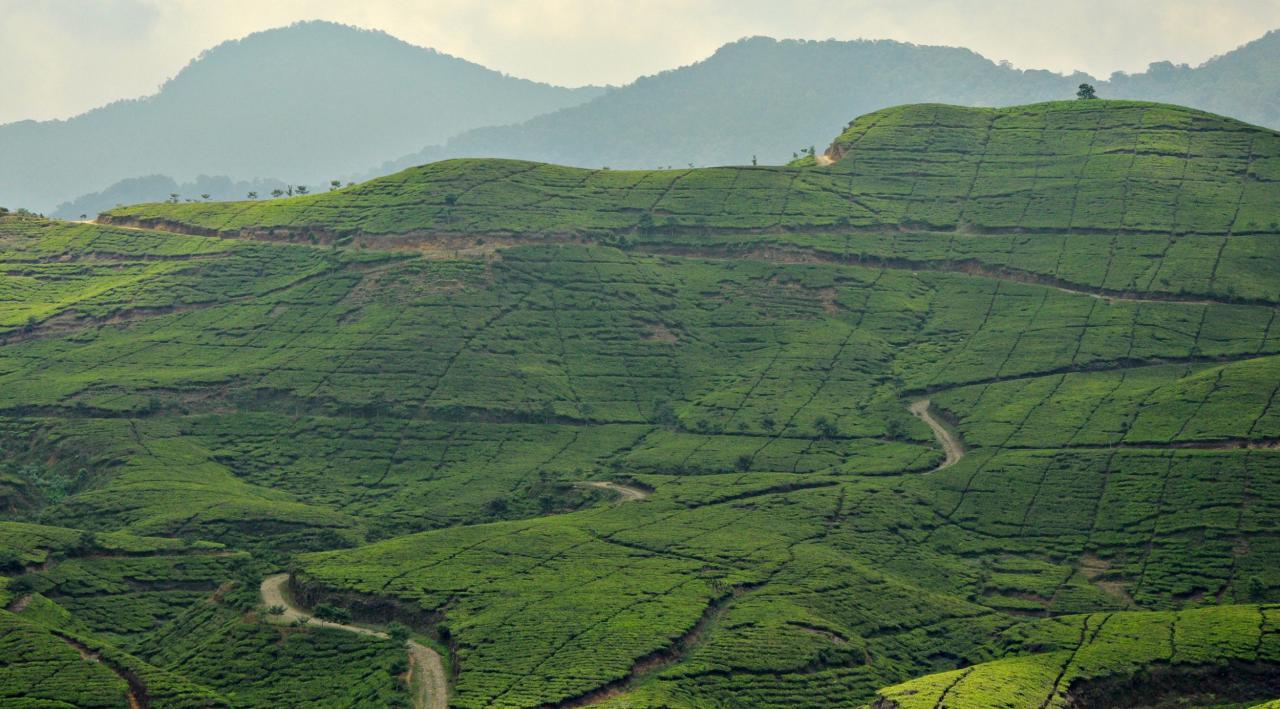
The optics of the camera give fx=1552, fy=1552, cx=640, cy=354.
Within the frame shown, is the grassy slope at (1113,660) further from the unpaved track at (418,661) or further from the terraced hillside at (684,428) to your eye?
the unpaved track at (418,661)

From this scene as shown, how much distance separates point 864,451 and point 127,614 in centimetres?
5450

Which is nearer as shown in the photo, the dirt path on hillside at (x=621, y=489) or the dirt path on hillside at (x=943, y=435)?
the dirt path on hillside at (x=621, y=489)

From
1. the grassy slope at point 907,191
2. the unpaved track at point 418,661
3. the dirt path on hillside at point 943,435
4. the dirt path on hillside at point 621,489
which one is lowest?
the unpaved track at point 418,661

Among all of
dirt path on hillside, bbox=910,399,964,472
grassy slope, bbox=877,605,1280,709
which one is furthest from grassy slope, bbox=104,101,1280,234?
grassy slope, bbox=877,605,1280,709

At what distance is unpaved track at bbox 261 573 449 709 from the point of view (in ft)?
249

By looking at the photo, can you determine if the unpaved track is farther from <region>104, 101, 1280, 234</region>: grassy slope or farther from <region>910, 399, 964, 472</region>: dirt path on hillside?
<region>104, 101, 1280, 234</region>: grassy slope

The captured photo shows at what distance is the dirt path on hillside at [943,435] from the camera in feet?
378

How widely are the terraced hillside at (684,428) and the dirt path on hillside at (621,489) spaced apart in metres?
0.58

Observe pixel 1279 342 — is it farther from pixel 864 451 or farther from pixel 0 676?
pixel 0 676

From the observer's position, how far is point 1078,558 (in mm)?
97750

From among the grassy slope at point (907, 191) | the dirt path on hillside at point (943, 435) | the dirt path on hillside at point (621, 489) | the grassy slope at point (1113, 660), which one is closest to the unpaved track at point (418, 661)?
the grassy slope at point (1113, 660)

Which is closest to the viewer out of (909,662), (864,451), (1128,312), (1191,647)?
(1191,647)

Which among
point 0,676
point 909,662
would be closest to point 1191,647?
point 909,662

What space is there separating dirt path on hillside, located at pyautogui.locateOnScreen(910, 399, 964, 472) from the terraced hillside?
59 centimetres
